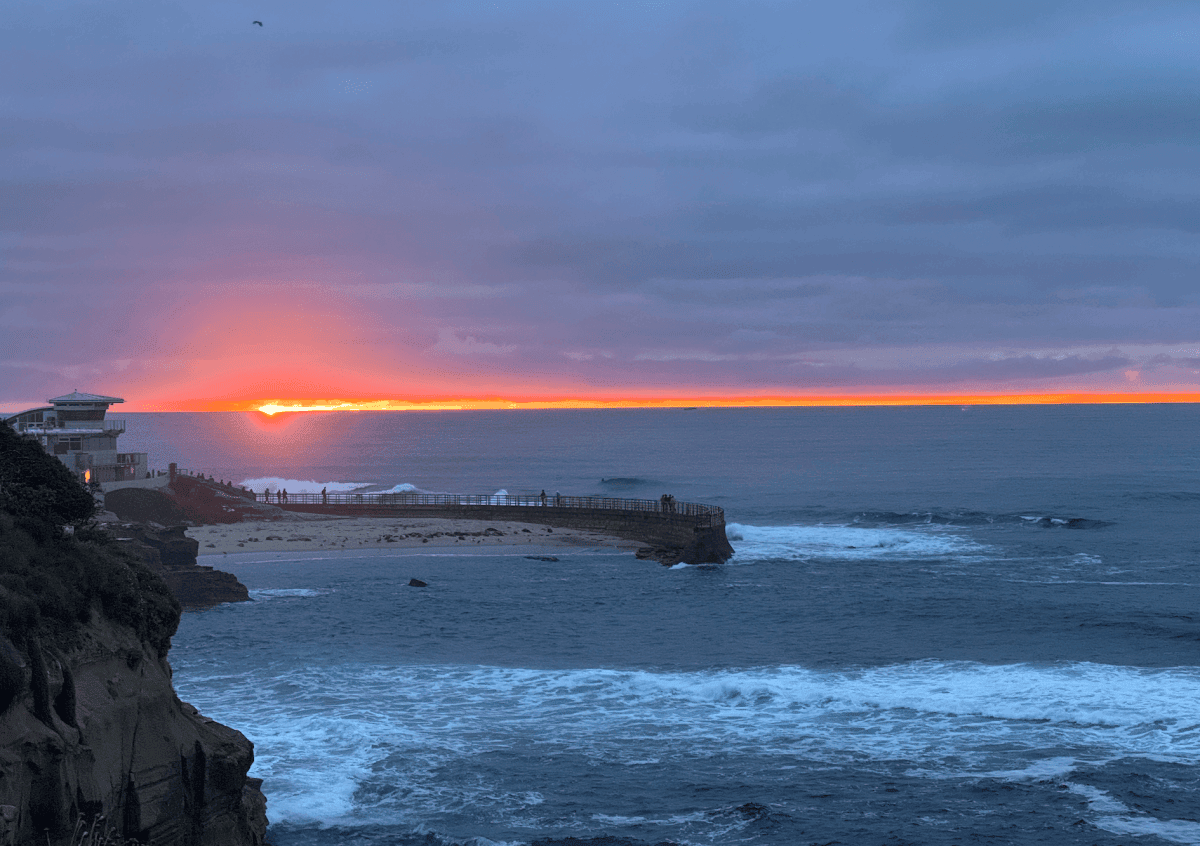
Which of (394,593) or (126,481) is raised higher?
(126,481)

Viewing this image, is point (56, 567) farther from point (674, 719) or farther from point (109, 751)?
point (674, 719)

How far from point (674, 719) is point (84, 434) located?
203 feet

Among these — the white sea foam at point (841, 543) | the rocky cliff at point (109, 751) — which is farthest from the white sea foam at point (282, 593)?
the rocky cliff at point (109, 751)

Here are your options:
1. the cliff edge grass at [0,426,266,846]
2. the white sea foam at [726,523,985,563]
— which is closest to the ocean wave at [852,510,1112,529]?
the white sea foam at [726,523,985,563]

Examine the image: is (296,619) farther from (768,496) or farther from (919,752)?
(768,496)

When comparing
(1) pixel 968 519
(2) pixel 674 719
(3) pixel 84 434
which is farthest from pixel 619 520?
(2) pixel 674 719

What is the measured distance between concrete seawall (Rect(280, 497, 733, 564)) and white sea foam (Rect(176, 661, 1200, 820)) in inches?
1077

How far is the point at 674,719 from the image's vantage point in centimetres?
2838

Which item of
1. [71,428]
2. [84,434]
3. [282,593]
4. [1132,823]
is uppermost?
[71,428]

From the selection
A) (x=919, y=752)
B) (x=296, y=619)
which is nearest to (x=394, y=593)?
(x=296, y=619)

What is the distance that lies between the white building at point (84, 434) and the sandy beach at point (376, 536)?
898 centimetres

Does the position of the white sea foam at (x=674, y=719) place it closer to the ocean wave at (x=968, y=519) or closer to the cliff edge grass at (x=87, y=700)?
the cliff edge grass at (x=87, y=700)

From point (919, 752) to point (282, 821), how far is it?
14.8 metres

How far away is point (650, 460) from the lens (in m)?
197
